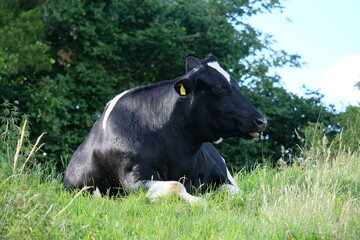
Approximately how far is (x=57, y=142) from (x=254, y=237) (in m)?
9.30

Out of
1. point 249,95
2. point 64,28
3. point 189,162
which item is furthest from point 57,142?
point 189,162

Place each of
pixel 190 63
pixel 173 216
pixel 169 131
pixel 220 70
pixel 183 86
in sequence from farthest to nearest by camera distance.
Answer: pixel 190 63 < pixel 220 70 < pixel 169 131 < pixel 183 86 < pixel 173 216

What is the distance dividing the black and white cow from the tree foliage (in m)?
6.61

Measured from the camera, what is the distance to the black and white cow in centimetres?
→ 720

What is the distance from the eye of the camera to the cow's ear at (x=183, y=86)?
7.18 metres

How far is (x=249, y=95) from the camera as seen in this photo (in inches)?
674

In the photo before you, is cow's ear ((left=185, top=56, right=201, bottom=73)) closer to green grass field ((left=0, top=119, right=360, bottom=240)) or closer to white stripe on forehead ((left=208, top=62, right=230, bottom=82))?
white stripe on forehead ((left=208, top=62, right=230, bottom=82))

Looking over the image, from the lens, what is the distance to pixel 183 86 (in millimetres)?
7211

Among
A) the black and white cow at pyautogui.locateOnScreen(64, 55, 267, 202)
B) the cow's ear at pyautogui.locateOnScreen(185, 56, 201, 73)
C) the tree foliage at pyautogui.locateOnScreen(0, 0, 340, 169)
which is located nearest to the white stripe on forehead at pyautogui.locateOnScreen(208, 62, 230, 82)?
the black and white cow at pyautogui.locateOnScreen(64, 55, 267, 202)

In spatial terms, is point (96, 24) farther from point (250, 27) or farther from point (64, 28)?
point (250, 27)

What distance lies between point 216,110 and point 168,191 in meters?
1.09

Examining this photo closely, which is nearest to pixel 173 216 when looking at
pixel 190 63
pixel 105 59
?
pixel 190 63

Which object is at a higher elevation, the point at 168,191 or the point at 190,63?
the point at 190,63

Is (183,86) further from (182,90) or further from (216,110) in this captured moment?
(216,110)
